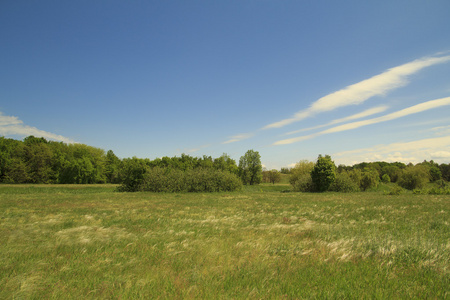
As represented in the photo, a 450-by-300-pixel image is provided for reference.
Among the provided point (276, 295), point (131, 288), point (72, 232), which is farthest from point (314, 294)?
point (72, 232)

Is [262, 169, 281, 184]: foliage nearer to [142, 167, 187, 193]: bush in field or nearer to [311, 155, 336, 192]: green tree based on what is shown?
[311, 155, 336, 192]: green tree

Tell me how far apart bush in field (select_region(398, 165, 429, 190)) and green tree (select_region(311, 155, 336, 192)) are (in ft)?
115

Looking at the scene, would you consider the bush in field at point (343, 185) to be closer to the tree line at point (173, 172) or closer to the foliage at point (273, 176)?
the tree line at point (173, 172)

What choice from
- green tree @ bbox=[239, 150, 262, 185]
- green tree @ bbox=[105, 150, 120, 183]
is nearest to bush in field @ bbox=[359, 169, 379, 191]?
green tree @ bbox=[239, 150, 262, 185]

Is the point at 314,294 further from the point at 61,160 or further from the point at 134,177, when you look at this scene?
the point at 61,160

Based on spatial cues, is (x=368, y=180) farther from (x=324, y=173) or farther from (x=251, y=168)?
(x=251, y=168)

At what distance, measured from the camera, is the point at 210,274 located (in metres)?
4.42

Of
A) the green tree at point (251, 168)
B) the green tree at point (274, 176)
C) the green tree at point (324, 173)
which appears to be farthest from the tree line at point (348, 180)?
the green tree at point (274, 176)

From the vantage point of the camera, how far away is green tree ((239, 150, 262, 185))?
340 feet

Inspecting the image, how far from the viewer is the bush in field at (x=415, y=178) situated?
6706 centimetres

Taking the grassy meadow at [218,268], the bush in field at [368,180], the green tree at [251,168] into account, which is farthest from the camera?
the green tree at [251,168]

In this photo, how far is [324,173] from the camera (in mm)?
53750

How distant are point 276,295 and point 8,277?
16.5 ft

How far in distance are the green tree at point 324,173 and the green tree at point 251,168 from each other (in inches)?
1921
